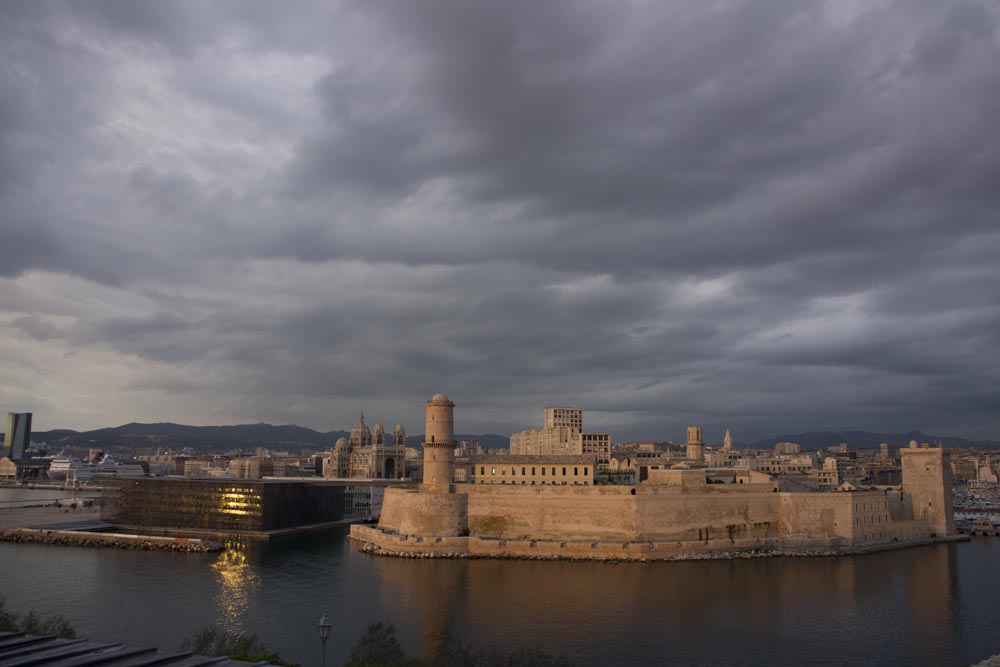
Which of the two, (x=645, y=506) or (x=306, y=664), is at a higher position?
(x=645, y=506)

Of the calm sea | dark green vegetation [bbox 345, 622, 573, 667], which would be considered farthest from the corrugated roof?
the calm sea

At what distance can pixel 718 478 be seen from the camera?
63812 millimetres

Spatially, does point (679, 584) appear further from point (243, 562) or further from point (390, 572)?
point (243, 562)

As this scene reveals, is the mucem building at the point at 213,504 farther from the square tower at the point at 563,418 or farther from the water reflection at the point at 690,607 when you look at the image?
the square tower at the point at 563,418

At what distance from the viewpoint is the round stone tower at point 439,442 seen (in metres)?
54.9

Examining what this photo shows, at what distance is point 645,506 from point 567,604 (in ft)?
53.4

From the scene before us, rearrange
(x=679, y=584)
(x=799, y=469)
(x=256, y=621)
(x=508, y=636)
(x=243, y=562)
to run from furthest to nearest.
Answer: (x=799, y=469) < (x=243, y=562) < (x=679, y=584) < (x=256, y=621) < (x=508, y=636)

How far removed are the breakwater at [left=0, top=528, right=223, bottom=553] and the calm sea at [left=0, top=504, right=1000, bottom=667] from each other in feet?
6.74

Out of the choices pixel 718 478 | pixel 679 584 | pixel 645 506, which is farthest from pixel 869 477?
pixel 679 584

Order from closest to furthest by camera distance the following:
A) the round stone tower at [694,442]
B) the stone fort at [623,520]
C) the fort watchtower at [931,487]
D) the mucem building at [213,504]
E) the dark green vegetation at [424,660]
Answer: the dark green vegetation at [424,660], the stone fort at [623,520], the fort watchtower at [931,487], the mucem building at [213,504], the round stone tower at [694,442]

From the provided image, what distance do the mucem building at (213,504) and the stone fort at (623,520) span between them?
450 inches

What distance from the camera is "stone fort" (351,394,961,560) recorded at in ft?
161

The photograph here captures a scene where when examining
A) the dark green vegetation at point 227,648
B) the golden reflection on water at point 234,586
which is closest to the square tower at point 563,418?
the golden reflection on water at point 234,586

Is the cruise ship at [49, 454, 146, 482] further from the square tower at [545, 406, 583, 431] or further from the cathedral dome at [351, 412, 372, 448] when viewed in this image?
the square tower at [545, 406, 583, 431]
